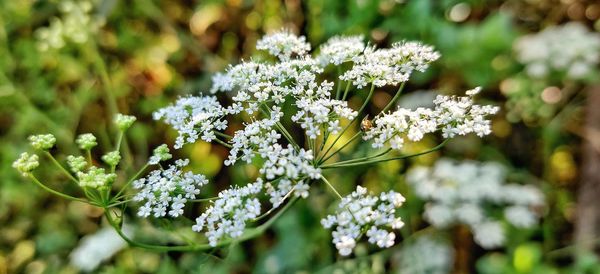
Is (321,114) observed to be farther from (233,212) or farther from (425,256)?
(425,256)

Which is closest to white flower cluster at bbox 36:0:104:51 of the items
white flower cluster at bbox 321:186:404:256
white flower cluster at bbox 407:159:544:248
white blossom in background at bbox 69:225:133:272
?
white blossom in background at bbox 69:225:133:272

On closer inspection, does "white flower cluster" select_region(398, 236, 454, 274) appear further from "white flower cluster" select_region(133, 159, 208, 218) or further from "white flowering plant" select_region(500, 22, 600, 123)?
"white flower cluster" select_region(133, 159, 208, 218)

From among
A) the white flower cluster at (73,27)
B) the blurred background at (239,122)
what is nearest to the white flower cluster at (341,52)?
the blurred background at (239,122)

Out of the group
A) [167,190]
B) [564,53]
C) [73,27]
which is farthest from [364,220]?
[73,27]

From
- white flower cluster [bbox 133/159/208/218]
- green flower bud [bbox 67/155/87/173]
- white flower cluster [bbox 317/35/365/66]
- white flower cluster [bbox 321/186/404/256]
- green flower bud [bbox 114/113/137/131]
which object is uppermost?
white flower cluster [bbox 317/35/365/66]

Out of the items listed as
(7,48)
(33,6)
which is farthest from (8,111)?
(33,6)

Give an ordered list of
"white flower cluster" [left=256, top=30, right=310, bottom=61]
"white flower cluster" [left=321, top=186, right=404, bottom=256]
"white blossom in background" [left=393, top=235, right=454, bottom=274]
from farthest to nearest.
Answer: "white blossom in background" [left=393, top=235, right=454, bottom=274]
"white flower cluster" [left=256, top=30, right=310, bottom=61]
"white flower cluster" [left=321, top=186, right=404, bottom=256]
